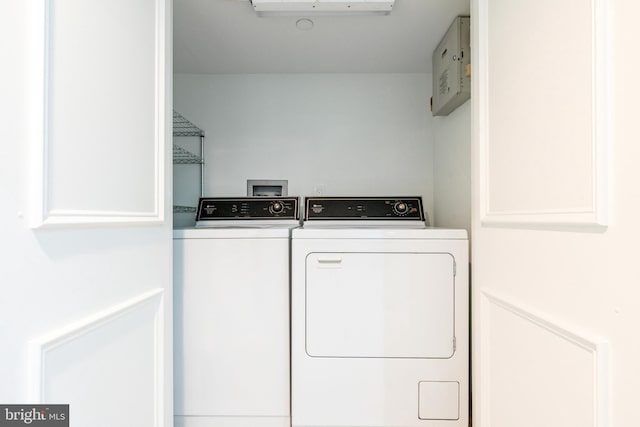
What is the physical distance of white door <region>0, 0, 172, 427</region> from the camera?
2.11ft

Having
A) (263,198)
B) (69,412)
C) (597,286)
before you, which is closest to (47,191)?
(69,412)

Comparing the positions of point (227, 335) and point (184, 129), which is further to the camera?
point (184, 129)

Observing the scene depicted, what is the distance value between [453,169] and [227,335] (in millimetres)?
1517

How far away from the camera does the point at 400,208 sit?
203 cm

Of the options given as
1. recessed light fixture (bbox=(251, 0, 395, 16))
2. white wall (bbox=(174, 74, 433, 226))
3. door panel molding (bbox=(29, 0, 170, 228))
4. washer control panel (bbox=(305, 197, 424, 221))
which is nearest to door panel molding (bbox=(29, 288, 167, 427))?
door panel molding (bbox=(29, 0, 170, 228))

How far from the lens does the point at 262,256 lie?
1.53m

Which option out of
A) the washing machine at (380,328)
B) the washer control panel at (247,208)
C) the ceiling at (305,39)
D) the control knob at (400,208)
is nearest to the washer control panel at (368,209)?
the control knob at (400,208)

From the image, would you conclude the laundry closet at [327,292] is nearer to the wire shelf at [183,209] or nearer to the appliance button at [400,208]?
the appliance button at [400,208]

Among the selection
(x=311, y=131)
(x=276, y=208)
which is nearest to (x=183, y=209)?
(x=276, y=208)

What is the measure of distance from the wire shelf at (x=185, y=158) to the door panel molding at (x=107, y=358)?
1.30 m

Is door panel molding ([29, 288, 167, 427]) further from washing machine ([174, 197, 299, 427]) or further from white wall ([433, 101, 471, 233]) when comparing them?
white wall ([433, 101, 471, 233])

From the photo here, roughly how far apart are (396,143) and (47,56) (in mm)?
2044

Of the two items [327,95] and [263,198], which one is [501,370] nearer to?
[263,198]

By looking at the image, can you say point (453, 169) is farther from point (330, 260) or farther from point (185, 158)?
point (185, 158)
